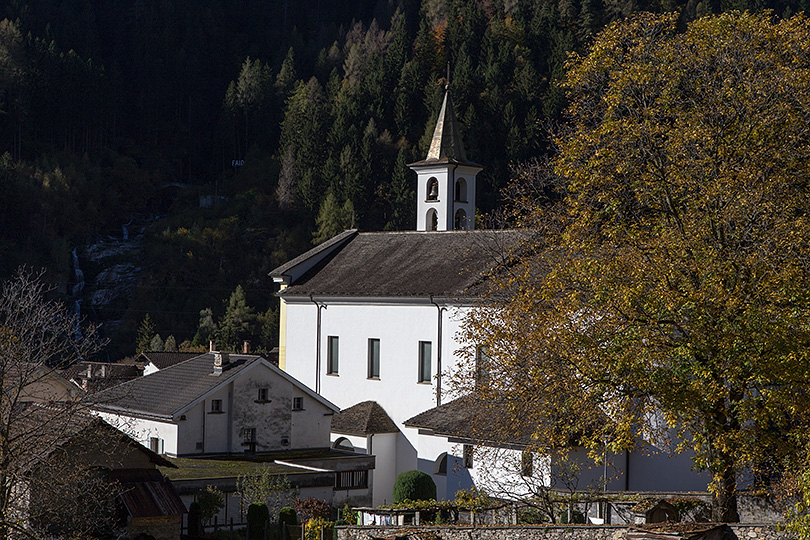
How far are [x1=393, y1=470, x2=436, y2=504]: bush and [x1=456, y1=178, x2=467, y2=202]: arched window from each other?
62.9 ft

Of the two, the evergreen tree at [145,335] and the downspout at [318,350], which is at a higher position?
the evergreen tree at [145,335]

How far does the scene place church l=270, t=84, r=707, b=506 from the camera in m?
37.0

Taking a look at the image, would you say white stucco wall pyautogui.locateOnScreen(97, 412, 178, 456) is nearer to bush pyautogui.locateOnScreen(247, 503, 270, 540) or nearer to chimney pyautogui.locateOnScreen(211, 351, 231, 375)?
chimney pyautogui.locateOnScreen(211, 351, 231, 375)

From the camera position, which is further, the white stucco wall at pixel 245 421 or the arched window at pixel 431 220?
the arched window at pixel 431 220

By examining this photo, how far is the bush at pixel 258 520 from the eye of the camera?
30.7 metres

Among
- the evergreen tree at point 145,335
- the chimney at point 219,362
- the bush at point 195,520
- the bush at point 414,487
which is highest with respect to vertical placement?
the evergreen tree at point 145,335

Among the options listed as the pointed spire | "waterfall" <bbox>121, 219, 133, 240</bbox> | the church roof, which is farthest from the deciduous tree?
"waterfall" <bbox>121, 219, 133, 240</bbox>

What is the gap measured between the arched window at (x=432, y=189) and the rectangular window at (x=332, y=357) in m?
10.5

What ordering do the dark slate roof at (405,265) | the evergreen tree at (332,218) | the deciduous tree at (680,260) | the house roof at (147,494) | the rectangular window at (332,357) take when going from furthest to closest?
the evergreen tree at (332,218) → the rectangular window at (332,357) → the dark slate roof at (405,265) → the house roof at (147,494) → the deciduous tree at (680,260)

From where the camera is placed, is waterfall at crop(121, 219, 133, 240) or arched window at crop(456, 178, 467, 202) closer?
arched window at crop(456, 178, 467, 202)

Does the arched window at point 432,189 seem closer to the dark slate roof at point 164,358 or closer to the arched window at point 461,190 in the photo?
the arched window at point 461,190

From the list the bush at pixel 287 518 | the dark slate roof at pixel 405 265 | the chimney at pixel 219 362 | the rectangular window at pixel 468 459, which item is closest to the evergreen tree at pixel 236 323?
the dark slate roof at pixel 405 265

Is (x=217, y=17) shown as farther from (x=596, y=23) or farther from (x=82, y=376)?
(x=82, y=376)

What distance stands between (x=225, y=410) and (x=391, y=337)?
7.11m
